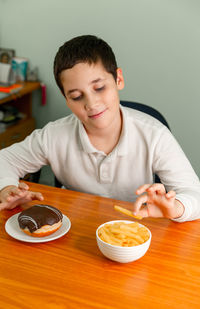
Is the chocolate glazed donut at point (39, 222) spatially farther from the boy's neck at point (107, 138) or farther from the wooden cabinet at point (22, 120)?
the wooden cabinet at point (22, 120)

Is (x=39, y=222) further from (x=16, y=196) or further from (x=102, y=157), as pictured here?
(x=102, y=157)

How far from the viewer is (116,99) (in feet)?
4.47

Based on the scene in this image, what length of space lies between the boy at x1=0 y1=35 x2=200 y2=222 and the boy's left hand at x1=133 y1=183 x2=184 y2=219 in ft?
0.24

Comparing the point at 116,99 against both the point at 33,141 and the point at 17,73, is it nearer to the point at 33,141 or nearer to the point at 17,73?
the point at 33,141

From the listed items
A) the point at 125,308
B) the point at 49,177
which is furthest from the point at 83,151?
the point at 49,177

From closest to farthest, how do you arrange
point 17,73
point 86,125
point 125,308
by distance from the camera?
point 125,308
point 86,125
point 17,73

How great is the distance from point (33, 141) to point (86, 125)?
0.73ft

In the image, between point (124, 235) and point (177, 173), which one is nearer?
point (124, 235)

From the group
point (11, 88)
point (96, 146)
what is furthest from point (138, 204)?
point (11, 88)

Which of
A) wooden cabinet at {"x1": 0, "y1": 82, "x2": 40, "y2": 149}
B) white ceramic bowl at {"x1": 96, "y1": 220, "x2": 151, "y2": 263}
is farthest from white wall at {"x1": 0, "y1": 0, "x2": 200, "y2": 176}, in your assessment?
white ceramic bowl at {"x1": 96, "y1": 220, "x2": 151, "y2": 263}

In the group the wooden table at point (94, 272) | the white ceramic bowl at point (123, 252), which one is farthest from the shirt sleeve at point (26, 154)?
the white ceramic bowl at point (123, 252)

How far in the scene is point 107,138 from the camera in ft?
4.72

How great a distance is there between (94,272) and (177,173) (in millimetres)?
538

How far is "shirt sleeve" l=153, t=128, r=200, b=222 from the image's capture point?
3.81ft
